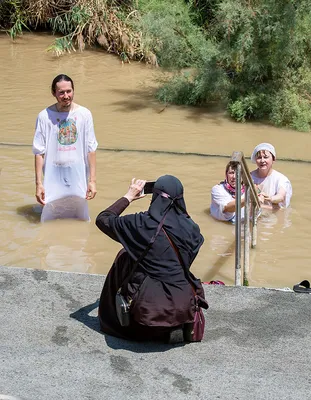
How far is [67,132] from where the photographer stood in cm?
729

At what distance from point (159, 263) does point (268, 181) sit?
3536 millimetres

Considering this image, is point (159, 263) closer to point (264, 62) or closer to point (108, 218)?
point (108, 218)

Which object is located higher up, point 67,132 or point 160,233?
point 160,233

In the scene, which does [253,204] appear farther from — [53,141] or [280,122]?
[280,122]

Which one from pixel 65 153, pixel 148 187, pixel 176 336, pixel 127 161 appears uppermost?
pixel 148 187

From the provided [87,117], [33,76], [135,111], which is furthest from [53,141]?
[33,76]

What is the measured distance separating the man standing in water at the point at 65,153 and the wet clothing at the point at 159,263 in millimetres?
2478

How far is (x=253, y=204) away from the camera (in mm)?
7152

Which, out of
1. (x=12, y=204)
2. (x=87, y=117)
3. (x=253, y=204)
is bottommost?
(x=12, y=204)

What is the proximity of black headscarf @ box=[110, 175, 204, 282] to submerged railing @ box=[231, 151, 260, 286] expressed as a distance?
3.61ft

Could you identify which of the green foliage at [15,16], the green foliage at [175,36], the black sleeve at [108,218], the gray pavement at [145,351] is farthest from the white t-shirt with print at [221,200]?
the green foliage at [15,16]

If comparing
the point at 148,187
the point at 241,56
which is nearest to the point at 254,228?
the point at 148,187

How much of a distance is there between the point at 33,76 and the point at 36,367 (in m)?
9.98

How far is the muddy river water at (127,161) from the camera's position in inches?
287
